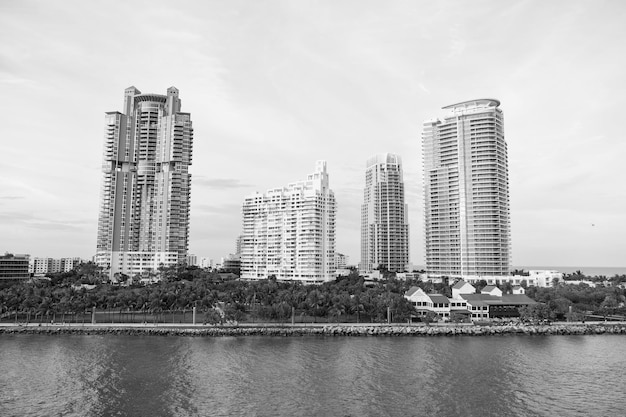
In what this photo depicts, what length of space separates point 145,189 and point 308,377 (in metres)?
127

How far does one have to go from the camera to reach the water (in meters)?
39.9

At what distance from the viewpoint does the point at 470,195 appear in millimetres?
150000

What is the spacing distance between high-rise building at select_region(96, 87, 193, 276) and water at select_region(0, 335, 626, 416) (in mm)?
85868

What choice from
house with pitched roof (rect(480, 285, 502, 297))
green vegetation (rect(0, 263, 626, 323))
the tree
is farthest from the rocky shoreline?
house with pitched roof (rect(480, 285, 502, 297))

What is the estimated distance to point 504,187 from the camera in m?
150

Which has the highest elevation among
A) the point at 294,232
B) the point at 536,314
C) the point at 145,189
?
the point at 145,189

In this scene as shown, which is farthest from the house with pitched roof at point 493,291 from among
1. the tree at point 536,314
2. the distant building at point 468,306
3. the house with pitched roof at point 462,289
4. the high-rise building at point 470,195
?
the high-rise building at point 470,195

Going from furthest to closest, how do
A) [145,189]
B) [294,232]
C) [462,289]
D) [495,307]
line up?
[145,189], [294,232], [462,289], [495,307]

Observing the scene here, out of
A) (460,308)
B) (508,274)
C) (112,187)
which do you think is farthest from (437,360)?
(112,187)

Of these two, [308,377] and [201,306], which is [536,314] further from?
[201,306]

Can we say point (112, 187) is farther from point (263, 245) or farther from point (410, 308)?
point (410, 308)

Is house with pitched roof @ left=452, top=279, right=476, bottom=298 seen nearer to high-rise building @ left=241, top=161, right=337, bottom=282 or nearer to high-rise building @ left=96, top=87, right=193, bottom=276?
high-rise building @ left=241, top=161, right=337, bottom=282

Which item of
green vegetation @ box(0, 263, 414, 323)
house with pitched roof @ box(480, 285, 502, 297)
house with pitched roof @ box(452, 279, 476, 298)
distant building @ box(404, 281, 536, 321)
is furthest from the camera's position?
house with pitched roof @ box(452, 279, 476, 298)

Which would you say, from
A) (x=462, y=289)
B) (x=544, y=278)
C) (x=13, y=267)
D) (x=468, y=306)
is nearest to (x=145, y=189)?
(x=13, y=267)
